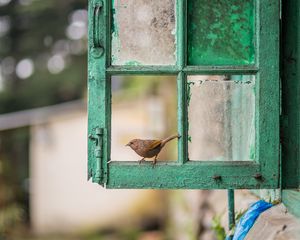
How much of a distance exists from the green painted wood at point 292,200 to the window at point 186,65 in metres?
0.08

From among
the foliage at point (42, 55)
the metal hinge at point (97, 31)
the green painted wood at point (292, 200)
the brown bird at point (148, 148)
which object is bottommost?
the green painted wood at point (292, 200)

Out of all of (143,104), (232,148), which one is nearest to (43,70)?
(143,104)

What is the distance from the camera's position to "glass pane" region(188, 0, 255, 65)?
91.6 inches

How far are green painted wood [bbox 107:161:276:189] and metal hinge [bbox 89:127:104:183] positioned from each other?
0.04 meters

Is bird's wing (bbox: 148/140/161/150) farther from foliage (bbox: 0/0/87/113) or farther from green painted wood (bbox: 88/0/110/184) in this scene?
foliage (bbox: 0/0/87/113)

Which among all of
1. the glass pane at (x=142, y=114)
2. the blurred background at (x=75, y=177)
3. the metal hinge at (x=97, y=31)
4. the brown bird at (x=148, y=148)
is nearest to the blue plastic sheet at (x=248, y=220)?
the brown bird at (x=148, y=148)

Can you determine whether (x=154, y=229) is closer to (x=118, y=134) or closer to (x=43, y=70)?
(x=118, y=134)

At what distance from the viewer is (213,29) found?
7.65 ft

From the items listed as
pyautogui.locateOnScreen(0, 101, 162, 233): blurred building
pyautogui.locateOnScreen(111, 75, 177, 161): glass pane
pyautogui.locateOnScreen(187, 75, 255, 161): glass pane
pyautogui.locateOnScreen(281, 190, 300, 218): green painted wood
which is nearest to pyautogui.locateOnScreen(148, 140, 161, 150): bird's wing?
pyautogui.locateOnScreen(187, 75, 255, 161): glass pane

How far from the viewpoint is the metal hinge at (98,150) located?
7.52 ft

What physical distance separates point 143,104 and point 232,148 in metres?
7.18

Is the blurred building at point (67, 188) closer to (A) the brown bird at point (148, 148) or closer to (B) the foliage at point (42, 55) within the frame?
(B) the foliage at point (42, 55)

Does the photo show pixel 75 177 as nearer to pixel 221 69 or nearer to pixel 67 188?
pixel 67 188

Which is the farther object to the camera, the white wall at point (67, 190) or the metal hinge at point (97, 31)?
the white wall at point (67, 190)
